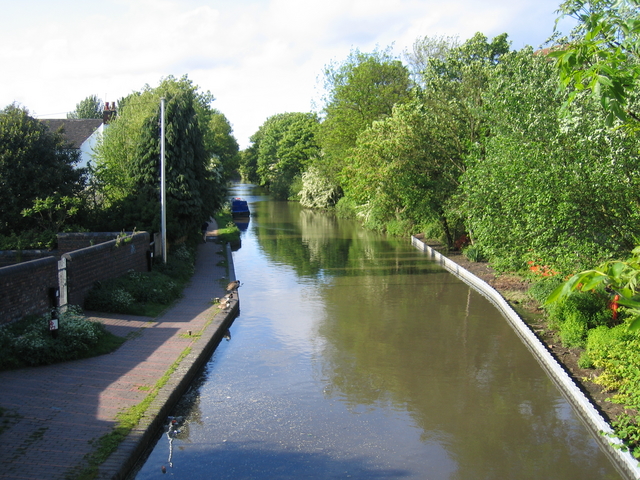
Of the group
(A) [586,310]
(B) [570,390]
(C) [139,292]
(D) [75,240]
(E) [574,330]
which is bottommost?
(B) [570,390]

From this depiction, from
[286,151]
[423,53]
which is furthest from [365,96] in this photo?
[286,151]

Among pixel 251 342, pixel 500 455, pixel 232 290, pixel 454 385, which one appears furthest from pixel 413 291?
pixel 500 455

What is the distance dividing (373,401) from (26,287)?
7.23m

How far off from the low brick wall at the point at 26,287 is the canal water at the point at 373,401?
3773 mm

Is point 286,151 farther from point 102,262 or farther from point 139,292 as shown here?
point 102,262

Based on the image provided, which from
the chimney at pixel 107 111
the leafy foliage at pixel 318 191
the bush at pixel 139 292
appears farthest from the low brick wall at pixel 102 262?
the leafy foliage at pixel 318 191

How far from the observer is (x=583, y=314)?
13477 millimetres

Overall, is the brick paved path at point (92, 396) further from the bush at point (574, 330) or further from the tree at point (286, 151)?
the tree at point (286, 151)

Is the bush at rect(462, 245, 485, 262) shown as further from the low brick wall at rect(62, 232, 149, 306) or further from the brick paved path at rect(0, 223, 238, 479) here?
the brick paved path at rect(0, 223, 238, 479)

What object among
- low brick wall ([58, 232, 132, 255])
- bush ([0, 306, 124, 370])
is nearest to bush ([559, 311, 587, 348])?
bush ([0, 306, 124, 370])

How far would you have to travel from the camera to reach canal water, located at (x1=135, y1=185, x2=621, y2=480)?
8.35m

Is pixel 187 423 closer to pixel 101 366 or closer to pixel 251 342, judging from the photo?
pixel 101 366

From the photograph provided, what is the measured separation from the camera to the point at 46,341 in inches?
434

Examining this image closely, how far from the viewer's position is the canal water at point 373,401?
8.35m
